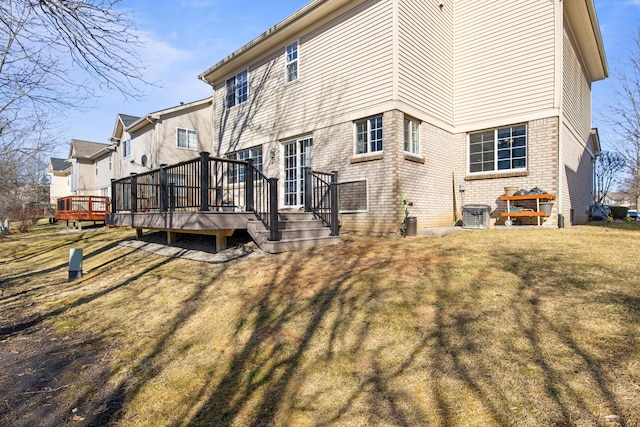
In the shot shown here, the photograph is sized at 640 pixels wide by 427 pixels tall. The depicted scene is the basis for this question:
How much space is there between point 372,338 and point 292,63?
10488mm

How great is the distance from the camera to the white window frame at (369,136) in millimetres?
9047

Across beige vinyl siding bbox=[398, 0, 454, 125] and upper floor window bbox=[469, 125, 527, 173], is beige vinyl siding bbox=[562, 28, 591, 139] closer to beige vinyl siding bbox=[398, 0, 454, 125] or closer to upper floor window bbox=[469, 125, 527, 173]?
upper floor window bbox=[469, 125, 527, 173]

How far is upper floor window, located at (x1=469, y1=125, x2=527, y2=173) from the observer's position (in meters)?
9.77

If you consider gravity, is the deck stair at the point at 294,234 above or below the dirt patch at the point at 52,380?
above

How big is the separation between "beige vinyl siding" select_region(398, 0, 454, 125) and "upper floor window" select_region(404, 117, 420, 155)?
458 millimetres

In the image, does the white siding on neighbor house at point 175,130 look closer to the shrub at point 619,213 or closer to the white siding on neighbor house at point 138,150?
the white siding on neighbor house at point 138,150

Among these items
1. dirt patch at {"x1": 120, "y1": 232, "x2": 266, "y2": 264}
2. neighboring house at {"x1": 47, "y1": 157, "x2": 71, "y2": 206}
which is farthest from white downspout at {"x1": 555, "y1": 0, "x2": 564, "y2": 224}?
neighboring house at {"x1": 47, "y1": 157, "x2": 71, "y2": 206}

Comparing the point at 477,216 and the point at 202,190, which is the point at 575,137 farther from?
the point at 202,190

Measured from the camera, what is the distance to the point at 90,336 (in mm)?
4324

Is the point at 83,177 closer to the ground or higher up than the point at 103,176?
higher up

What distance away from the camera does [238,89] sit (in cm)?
1427

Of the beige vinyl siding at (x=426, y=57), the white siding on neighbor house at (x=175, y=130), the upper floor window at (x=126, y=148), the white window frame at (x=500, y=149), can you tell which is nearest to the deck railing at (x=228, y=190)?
the beige vinyl siding at (x=426, y=57)

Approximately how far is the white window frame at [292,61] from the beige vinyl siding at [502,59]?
513 centimetres

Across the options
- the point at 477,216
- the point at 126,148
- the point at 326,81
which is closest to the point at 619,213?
the point at 477,216
